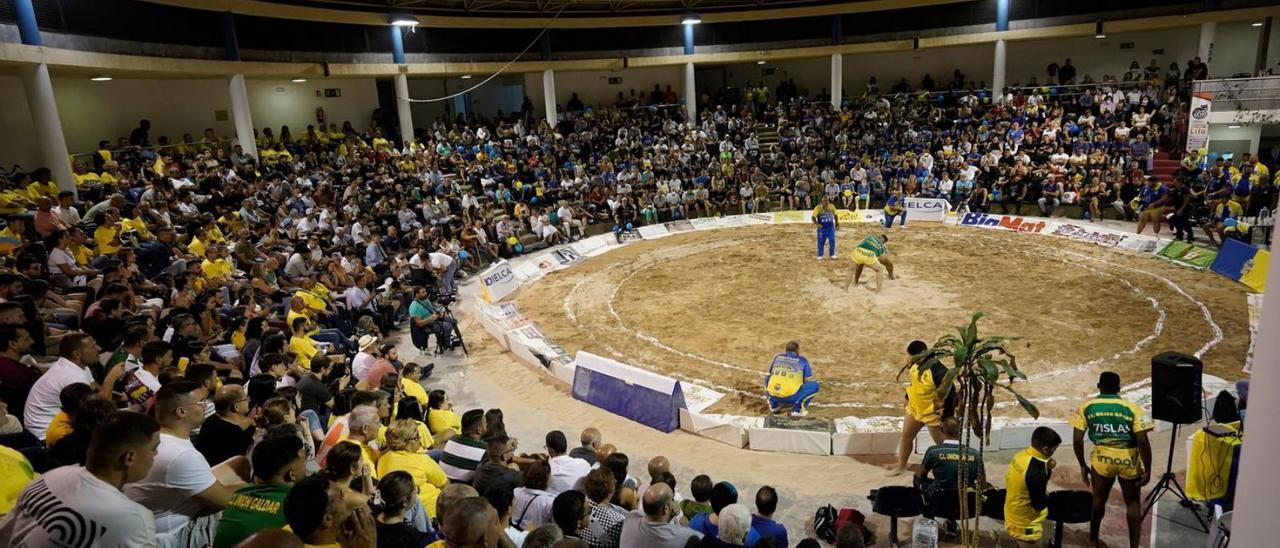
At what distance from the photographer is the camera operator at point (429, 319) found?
1288cm

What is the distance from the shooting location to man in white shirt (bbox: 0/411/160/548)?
3447mm

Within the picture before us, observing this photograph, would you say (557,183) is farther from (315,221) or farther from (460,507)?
(460,507)

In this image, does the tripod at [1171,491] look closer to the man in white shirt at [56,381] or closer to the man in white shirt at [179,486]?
the man in white shirt at [179,486]

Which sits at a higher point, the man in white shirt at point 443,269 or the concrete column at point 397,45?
the concrete column at point 397,45

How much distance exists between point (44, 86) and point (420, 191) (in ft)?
29.2

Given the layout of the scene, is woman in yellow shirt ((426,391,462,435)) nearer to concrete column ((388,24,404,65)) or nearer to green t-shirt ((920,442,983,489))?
green t-shirt ((920,442,983,489))

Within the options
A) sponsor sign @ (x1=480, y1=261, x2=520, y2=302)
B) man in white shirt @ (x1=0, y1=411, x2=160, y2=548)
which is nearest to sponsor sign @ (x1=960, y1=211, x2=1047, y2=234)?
sponsor sign @ (x1=480, y1=261, x2=520, y2=302)

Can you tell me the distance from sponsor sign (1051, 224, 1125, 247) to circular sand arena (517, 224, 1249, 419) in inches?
24.4

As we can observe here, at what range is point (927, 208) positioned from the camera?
75.4ft

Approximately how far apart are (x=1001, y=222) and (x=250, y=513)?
2149 centimetres

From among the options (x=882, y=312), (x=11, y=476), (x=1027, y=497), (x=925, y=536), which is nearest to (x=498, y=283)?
(x=882, y=312)

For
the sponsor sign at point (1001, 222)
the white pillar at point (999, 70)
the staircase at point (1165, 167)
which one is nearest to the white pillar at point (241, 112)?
the sponsor sign at point (1001, 222)

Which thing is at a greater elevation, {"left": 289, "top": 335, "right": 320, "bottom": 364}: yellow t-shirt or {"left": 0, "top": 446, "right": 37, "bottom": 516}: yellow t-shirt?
{"left": 0, "top": 446, "right": 37, "bottom": 516}: yellow t-shirt

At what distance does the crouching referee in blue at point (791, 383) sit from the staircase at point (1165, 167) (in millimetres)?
18442
